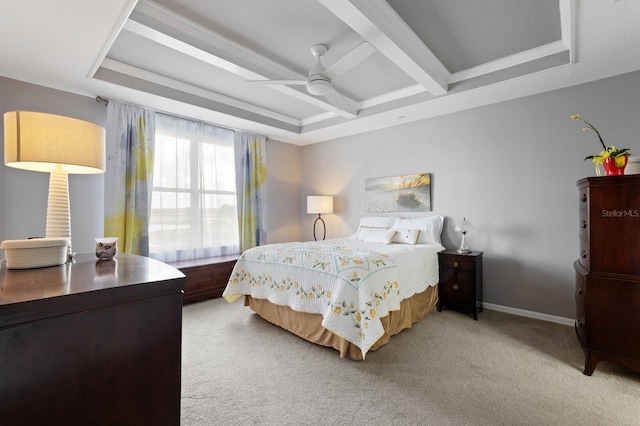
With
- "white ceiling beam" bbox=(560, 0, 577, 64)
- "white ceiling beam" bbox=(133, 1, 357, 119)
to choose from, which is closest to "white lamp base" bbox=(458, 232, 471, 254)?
"white ceiling beam" bbox=(560, 0, 577, 64)

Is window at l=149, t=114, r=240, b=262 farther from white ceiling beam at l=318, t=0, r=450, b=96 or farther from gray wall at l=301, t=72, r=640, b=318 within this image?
white ceiling beam at l=318, t=0, r=450, b=96

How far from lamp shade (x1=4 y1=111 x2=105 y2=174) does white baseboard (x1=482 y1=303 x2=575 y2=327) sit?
400cm

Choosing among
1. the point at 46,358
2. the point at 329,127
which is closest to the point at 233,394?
the point at 46,358

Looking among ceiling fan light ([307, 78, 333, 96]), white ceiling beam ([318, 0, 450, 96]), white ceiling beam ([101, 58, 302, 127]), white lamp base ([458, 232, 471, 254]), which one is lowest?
white lamp base ([458, 232, 471, 254])

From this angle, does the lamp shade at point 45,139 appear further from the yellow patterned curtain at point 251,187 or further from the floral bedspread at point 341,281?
the yellow patterned curtain at point 251,187

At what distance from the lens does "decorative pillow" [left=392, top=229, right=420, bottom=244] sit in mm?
3646

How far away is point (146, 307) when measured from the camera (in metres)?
0.89

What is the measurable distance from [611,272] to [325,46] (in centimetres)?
283

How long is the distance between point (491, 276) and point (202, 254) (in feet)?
12.7

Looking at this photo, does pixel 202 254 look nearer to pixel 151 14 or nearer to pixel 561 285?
pixel 151 14

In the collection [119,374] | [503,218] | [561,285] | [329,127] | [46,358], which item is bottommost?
[561,285]

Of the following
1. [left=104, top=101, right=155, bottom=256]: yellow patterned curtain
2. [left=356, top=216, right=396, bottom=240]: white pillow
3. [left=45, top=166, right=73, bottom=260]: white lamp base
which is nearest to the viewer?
[left=45, top=166, right=73, bottom=260]: white lamp base

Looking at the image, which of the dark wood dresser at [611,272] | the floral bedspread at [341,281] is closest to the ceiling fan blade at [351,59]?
the floral bedspread at [341,281]

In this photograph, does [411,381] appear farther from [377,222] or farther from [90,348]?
[377,222]
